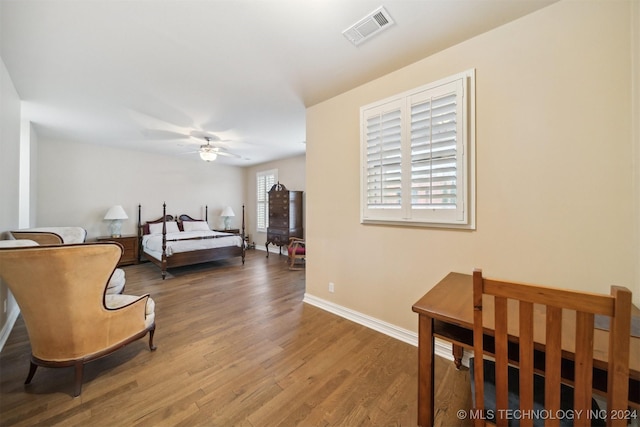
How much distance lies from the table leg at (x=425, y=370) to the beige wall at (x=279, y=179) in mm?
4915

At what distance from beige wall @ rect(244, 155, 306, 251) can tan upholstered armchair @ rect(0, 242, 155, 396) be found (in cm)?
461

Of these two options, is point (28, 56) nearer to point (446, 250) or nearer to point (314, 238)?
point (314, 238)

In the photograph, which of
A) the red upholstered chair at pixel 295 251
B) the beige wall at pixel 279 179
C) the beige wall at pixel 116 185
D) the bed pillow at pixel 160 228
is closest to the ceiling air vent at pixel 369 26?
the red upholstered chair at pixel 295 251

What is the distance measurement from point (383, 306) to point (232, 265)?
12.5 feet

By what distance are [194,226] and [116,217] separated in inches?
62.7

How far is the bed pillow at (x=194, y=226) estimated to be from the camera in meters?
6.04

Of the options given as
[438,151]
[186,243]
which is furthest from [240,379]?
[186,243]

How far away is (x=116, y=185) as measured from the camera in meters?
5.35

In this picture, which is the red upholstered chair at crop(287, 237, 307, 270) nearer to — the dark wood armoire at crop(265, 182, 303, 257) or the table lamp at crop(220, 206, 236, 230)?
the dark wood armoire at crop(265, 182, 303, 257)

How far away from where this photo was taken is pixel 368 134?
244 centimetres

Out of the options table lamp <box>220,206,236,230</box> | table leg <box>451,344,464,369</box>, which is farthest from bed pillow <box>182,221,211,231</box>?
table leg <box>451,344,464,369</box>

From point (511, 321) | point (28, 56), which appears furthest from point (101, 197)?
point (511, 321)

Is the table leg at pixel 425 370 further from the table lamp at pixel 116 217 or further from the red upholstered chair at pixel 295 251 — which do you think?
the table lamp at pixel 116 217

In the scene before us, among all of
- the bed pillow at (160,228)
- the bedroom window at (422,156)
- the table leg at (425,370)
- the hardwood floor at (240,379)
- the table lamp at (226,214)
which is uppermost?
the bedroom window at (422,156)
